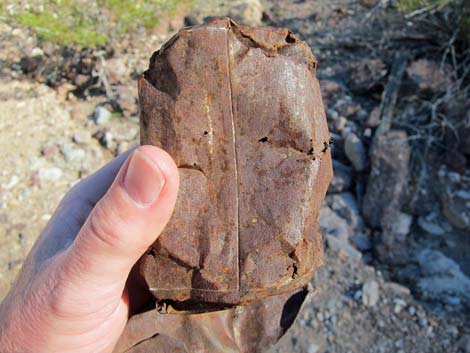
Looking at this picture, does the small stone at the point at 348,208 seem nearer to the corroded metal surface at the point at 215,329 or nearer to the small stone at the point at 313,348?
the small stone at the point at 313,348

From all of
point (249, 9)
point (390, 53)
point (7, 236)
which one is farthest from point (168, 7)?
point (7, 236)

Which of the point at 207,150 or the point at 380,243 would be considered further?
the point at 380,243

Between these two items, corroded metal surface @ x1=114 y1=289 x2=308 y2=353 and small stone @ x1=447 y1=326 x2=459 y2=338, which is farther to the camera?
small stone @ x1=447 y1=326 x2=459 y2=338

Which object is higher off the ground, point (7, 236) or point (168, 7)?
point (168, 7)

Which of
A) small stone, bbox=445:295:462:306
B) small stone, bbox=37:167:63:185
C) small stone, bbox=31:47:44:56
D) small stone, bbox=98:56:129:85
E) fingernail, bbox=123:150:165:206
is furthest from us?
small stone, bbox=31:47:44:56

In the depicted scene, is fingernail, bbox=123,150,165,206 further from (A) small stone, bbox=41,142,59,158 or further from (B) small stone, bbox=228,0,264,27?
(B) small stone, bbox=228,0,264,27

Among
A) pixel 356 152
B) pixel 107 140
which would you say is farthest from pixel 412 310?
pixel 107 140

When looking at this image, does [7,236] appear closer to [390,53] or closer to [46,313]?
[46,313]

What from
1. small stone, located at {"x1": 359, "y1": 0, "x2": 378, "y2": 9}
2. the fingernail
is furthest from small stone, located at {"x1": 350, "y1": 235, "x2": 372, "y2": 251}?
small stone, located at {"x1": 359, "y1": 0, "x2": 378, "y2": 9}
